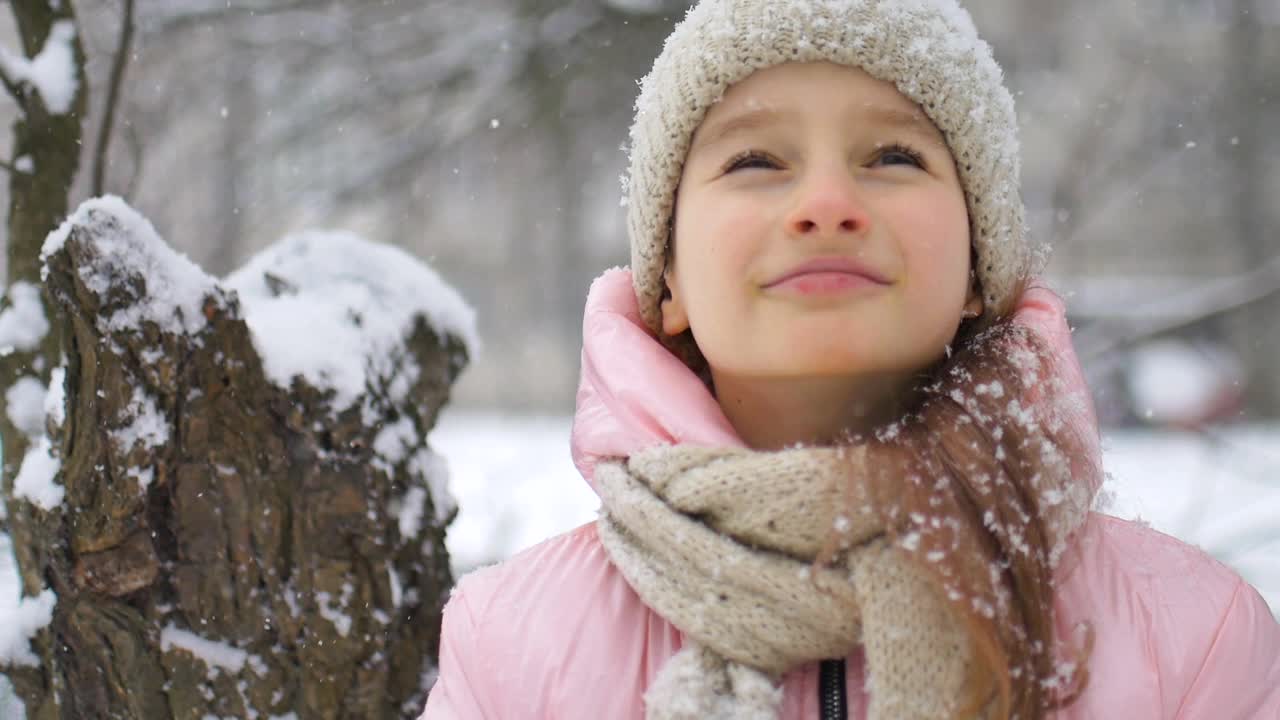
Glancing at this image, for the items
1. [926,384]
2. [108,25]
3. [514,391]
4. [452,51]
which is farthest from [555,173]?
[514,391]

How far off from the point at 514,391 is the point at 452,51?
5.26 m

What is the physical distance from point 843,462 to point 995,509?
19 centimetres

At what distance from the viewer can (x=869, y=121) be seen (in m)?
1.40

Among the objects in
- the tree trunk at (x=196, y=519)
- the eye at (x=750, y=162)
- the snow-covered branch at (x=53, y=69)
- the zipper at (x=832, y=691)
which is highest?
the snow-covered branch at (x=53, y=69)

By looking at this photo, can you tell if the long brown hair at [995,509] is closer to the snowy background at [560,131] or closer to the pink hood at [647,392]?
the pink hood at [647,392]

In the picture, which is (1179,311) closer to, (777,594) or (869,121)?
(869,121)

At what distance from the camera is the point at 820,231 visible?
4.34ft

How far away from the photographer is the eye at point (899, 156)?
1.42 meters

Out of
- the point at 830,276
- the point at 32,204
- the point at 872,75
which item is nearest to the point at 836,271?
the point at 830,276

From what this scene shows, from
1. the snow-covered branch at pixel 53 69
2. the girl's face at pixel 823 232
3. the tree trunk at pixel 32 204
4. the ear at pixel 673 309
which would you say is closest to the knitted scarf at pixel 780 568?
the girl's face at pixel 823 232

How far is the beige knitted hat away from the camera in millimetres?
1425

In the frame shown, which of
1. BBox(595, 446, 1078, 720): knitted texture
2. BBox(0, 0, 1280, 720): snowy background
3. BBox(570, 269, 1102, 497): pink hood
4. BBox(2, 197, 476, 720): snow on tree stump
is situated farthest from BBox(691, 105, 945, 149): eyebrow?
BBox(0, 0, 1280, 720): snowy background

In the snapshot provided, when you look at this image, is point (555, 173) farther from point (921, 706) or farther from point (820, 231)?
point (921, 706)

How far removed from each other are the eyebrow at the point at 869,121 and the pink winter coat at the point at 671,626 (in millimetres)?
321
